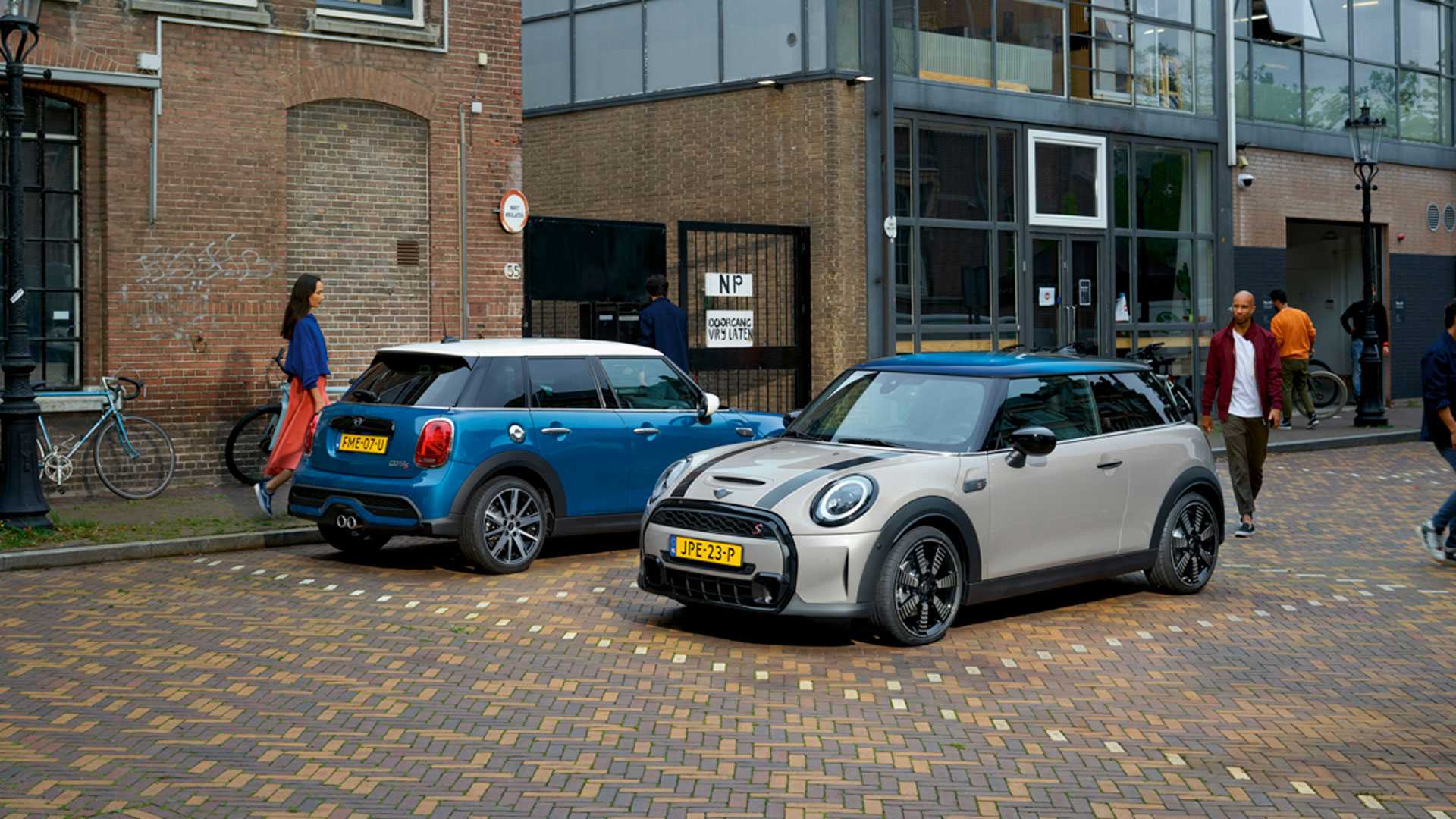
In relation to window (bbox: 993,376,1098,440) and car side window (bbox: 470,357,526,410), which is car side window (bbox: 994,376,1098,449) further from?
car side window (bbox: 470,357,526,410)

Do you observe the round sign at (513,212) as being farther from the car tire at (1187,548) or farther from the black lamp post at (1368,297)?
the black lamp post at (1368,297)

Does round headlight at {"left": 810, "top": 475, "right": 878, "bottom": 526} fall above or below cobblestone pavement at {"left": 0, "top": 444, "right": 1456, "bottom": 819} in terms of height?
above

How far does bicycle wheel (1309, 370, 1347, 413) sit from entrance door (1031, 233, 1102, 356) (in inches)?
153

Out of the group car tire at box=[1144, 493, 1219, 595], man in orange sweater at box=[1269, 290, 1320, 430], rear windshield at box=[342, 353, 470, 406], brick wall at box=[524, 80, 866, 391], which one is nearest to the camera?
car tire at box=[1144, 493, 1219, 595]

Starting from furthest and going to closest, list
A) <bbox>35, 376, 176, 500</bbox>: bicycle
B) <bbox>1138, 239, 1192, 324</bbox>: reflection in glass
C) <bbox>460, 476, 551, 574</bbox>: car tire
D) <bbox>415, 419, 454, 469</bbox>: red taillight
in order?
<bbox>1138, 239, 1192, 324</bbox>: reflection in glass → <bbox>35, 376, 176, 500</bbox>: bicycle → <bbox>460, 476, 551, 574</bbox>: car tire → <bbox>415, 419, 454, 469</bbox>: red taillight

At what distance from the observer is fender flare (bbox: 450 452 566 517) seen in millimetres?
9297

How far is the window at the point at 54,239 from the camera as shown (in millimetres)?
13539

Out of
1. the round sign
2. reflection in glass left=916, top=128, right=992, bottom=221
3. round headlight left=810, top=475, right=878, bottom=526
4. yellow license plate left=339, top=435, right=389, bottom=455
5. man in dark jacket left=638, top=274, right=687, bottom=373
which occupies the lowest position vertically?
round headlight left=810, top=475, right=878, bottom=526

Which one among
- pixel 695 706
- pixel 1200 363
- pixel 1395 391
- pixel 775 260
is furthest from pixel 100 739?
pixel 1395 391

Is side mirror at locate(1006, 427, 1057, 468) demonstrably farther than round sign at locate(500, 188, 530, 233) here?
No

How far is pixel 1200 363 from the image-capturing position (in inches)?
939

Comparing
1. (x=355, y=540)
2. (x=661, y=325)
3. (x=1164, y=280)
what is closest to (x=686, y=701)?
(x=355, y=540)

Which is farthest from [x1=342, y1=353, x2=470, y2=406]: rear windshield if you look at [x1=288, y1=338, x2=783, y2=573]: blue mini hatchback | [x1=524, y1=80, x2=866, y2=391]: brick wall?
[x1=524, y1=80, x2=866, y2=391]: brick wall

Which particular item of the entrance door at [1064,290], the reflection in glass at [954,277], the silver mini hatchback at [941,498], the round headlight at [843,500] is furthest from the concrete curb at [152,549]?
the entrance door at [1064,290]
